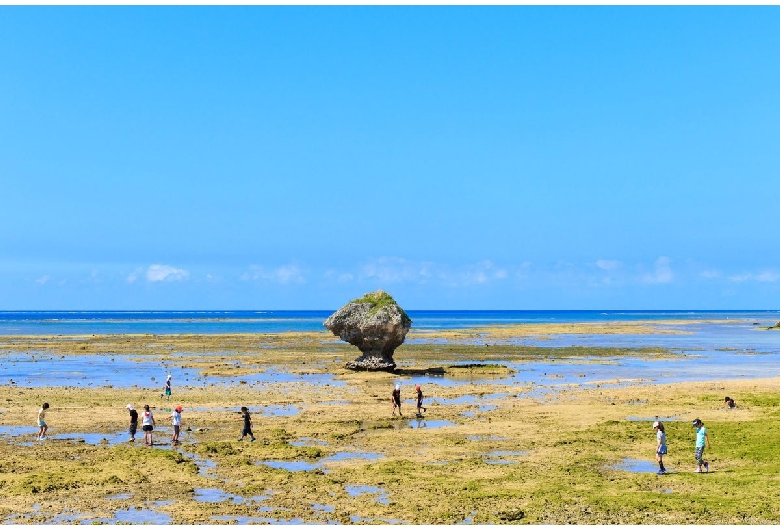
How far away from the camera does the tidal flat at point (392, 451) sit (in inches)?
774

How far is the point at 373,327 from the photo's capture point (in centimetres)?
5756

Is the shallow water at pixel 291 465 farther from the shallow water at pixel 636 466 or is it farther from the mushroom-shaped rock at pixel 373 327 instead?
the mushroom-shaped rock at pixel 373 327

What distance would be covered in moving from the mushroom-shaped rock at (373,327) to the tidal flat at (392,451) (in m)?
2.64

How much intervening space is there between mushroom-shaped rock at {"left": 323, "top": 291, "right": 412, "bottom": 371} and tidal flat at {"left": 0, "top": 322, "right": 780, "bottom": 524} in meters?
2.64

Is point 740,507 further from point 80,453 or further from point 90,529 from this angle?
point 80,453

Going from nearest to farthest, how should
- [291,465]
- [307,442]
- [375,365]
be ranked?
[291,465], [307,442], [375,365]

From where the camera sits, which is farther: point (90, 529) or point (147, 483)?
point (147, 483)

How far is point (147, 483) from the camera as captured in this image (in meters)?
22.5

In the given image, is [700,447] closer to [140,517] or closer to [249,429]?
[249,429]

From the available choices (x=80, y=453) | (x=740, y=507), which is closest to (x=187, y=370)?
(x=80, y=453)

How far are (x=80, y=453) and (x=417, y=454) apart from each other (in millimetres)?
11832

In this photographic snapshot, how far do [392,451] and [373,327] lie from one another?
100 ft

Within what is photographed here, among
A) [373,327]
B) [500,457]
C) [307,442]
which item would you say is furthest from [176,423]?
[373,327]

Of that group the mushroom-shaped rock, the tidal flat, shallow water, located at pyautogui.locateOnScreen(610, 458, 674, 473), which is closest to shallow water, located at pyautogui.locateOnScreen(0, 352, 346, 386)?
the tidal flat
